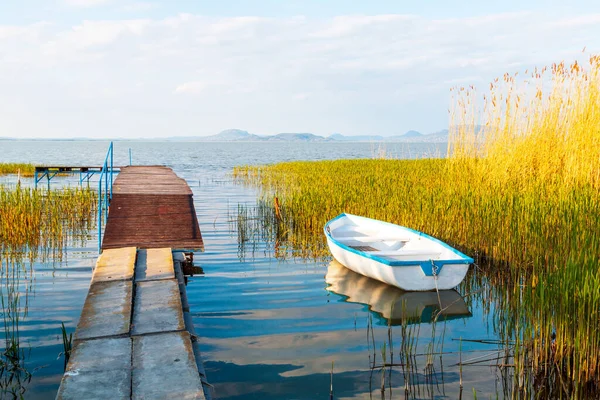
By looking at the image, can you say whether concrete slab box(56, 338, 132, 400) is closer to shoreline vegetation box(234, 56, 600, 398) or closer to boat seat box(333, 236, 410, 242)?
shoreline vegetation box(234, 56, 600, 398)

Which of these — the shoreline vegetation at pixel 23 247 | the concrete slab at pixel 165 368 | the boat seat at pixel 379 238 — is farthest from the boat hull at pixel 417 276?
the shoreline vegetation at pixel 23 247

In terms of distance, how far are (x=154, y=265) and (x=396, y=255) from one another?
361 centimetres

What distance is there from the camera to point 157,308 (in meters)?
5.90

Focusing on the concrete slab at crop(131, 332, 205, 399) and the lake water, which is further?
the lake water

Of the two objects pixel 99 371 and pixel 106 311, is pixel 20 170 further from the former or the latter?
pixel 99 371

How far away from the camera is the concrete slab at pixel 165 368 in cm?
398

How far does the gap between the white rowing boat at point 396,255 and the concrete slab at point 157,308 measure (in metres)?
2.85

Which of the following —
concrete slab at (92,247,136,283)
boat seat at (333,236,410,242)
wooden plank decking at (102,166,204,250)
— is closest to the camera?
concrete slab at (92,247,136,283)

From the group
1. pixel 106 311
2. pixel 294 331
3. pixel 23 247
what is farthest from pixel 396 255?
pixel 23 247

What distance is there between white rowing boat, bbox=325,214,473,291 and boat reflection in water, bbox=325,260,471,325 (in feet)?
0.59

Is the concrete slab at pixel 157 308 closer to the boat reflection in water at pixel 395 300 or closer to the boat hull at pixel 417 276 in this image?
the boat reflection in water at pixel 395 300

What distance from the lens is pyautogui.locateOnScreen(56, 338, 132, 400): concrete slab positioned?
394 cm

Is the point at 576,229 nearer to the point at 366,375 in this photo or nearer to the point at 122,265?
the point at 366,375

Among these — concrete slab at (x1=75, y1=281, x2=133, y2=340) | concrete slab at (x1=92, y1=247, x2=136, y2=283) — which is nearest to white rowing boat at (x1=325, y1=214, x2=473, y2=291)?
concrete slab at (x1=92, y1=247, x2=136, y2=283)
